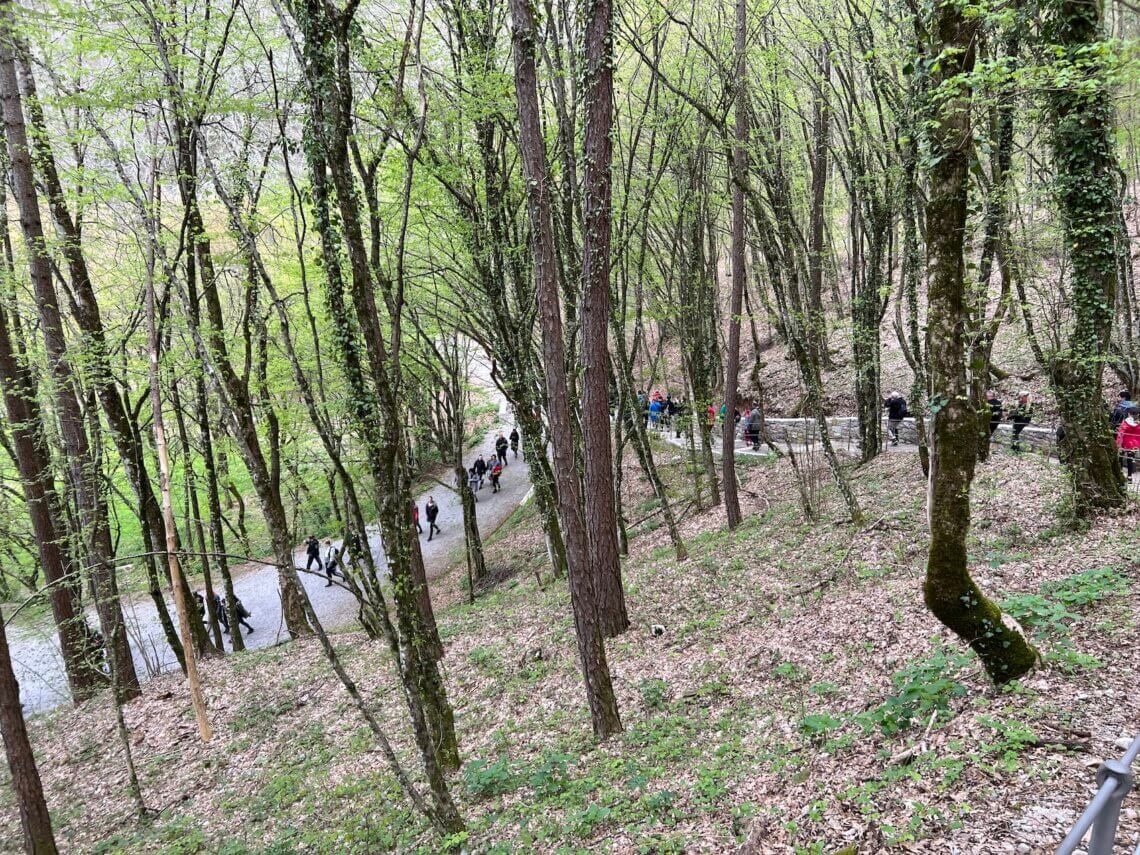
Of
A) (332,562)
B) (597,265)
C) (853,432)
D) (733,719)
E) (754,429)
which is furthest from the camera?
(754,429)

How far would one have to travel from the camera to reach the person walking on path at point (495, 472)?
26266mm

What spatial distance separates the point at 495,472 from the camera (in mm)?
26156

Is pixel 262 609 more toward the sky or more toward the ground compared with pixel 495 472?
more toward the ground

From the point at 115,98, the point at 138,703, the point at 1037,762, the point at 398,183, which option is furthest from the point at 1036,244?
the point at 138,703

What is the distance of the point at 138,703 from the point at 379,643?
4.47m

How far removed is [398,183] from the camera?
30.4 feet

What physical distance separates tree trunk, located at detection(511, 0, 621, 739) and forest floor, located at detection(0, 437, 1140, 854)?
2.32 ft

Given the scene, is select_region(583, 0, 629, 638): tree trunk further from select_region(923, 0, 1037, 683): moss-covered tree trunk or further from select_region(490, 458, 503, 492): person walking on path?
select_region(490, 458, 503, 492): person walking on path

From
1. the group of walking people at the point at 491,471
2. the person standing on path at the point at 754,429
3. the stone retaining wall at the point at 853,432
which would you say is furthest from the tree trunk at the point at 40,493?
the person standing on path at the point at 754,429

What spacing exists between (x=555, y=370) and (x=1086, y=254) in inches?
236

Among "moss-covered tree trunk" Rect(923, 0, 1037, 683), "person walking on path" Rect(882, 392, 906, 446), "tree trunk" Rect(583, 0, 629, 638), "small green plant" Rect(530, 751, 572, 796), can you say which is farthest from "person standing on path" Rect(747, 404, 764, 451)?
"moss-covered tree trunk" Rect(923, 0, 1037, 683)

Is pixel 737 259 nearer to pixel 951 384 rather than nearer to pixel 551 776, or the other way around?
pixel 951 384

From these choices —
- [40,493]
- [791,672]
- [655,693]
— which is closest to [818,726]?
[791,672]

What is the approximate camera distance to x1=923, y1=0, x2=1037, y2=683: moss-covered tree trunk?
13.1ft
